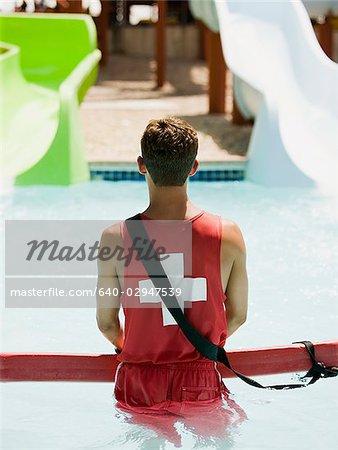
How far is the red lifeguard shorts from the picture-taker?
2.30 m

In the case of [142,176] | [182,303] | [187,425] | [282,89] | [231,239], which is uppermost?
[231,239]

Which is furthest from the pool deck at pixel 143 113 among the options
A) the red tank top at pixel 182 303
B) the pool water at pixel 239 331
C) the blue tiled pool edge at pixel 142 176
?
the red tank top at pixel 182 303

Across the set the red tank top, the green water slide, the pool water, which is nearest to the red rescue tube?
the pool water

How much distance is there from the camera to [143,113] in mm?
10141

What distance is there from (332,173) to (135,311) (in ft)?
16.8

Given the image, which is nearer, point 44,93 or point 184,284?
point 184,284

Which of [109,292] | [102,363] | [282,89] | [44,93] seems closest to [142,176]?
[282,89]

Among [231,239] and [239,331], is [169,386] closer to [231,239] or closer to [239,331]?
[231,239]

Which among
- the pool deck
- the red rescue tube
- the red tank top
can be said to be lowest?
the pool deck

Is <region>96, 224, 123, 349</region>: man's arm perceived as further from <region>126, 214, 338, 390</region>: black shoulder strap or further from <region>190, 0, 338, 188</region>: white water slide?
<region>190, 0, 338, 188</region>: white water slide

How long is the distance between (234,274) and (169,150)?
37cm

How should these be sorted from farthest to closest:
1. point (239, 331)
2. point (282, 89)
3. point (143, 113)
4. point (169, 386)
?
point (143, 113) → point (282, 89) → point (239, 331) → point (169, 386)

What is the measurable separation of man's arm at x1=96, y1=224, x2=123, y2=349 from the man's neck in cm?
11

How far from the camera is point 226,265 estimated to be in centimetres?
228
